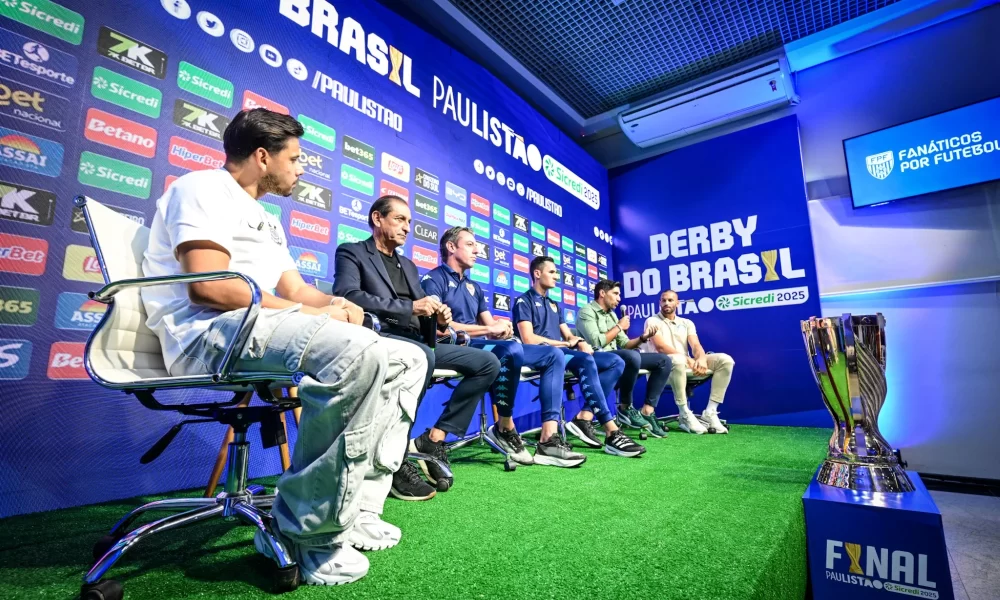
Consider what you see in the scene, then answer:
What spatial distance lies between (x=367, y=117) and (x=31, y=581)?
262cm

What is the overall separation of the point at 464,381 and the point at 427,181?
1757mm

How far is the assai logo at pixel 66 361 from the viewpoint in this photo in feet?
5.19

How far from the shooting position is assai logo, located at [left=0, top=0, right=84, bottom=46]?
1577mm

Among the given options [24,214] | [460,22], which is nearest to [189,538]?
[24,214]

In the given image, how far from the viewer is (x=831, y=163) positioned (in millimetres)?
4637

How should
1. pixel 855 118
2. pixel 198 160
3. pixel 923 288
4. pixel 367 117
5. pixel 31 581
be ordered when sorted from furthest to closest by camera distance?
pixel 855 118, pixel 923 288, pixel 367 117, pixel 198 160, pixel 31 581

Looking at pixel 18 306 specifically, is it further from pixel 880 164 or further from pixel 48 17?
pixel 880 164

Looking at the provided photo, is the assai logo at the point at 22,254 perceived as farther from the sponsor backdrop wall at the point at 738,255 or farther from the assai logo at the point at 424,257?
the sponsor backdrop wall at the point at 738,255

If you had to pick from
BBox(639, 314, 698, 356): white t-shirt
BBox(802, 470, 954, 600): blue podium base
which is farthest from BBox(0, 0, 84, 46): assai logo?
BBox(639, 314, 698, 356): white t-shirt

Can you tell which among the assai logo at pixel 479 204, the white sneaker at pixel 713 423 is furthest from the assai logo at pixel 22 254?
the white sneaker at pixel 713 423

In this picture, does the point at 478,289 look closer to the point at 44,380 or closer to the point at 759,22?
the point at 44,380

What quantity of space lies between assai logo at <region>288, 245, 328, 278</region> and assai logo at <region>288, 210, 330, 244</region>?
3.1 inches

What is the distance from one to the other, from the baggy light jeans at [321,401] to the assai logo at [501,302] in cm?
284

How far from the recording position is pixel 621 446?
8.09ft
